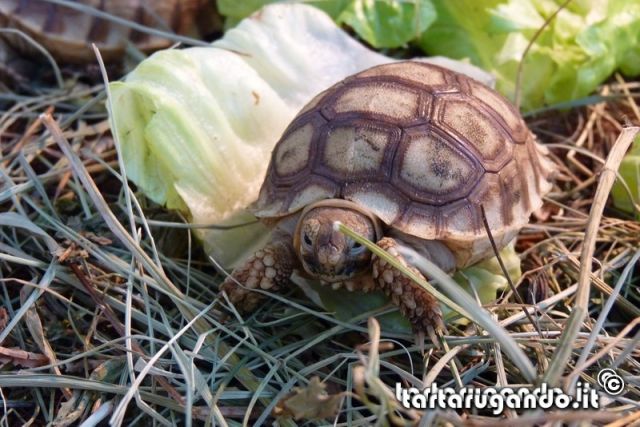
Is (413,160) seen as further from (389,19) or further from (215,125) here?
(389,19)

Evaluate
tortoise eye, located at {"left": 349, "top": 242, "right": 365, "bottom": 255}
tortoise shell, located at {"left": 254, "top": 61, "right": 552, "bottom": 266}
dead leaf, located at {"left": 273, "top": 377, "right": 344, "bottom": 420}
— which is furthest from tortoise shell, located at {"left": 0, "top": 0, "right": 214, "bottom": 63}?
dead leaf, located at {"left": 273, "top": 377, "right": 344, "bottom": 420}

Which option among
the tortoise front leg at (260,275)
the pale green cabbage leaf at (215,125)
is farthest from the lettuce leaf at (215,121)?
the tortoise front leg at (260,275)

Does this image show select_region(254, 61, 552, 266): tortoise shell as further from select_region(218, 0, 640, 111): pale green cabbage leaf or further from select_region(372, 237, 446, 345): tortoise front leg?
select_region(218, 0, 640, 111): pale green cabbage leaf

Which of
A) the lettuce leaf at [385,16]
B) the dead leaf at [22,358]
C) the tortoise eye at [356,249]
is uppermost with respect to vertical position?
the lettuce leaf at [385,16]

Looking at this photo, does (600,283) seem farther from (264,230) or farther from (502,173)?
(264,230)

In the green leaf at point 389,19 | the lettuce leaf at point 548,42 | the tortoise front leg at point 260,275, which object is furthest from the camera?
the green leaf at point 389,19

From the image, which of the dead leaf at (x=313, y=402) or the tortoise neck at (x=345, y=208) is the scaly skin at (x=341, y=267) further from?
the dead leaf at (x=313, y=402)
